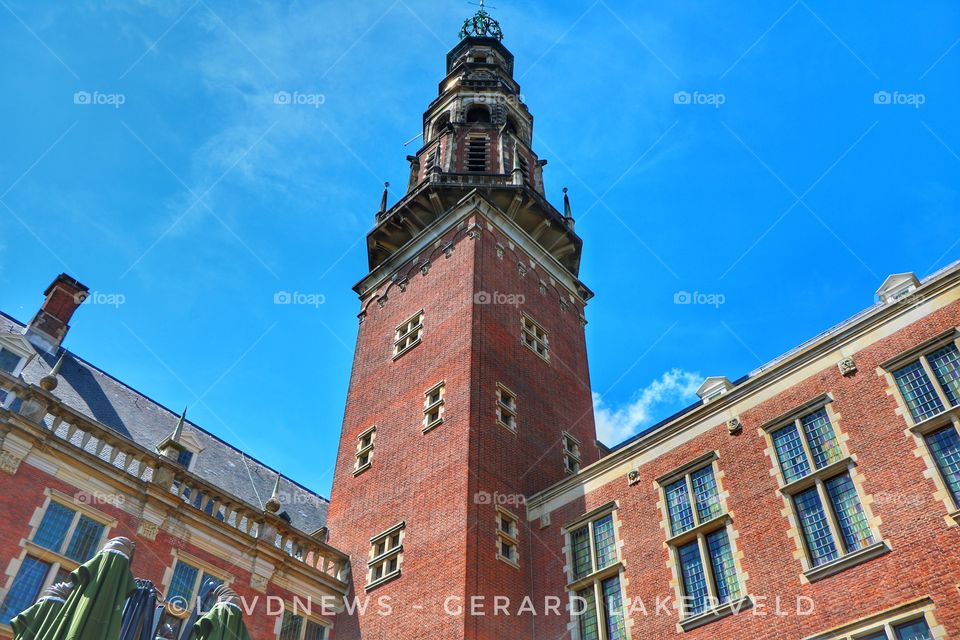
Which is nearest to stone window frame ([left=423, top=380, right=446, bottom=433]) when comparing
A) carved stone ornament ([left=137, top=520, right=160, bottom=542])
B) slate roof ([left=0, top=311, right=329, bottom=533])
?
slate roof ([left=0, top=311, right=329, bottom=533])

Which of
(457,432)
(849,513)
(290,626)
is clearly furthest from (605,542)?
(290,626)

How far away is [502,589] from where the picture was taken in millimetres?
25797

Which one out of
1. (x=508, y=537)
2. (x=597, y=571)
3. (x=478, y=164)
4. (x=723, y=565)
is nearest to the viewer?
(x=723, y=565)

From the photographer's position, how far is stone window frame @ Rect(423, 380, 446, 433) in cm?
3062

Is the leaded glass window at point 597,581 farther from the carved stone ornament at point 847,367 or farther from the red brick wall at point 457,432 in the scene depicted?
the carved stone ornament at point 847,367

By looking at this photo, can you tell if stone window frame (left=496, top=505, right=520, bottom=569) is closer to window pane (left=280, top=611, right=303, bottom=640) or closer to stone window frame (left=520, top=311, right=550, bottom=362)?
window pane (left=280, top=611, right=303, bottom=640)

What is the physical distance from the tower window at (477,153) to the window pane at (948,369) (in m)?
26.7

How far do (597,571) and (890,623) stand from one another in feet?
28.8

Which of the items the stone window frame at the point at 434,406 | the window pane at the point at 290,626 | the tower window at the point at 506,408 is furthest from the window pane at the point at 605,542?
the window pane at the point at 290,626

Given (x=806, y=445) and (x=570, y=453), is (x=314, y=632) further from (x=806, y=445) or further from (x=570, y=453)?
(x=806, y=445)

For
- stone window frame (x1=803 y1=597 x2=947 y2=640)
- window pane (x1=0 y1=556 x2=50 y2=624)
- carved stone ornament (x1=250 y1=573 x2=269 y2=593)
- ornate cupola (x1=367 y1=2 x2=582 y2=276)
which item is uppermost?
ornate cupola (x1=367 y1=2 x2=582 y2=276)

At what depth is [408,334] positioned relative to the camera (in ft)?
118

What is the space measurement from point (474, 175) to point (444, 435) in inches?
630

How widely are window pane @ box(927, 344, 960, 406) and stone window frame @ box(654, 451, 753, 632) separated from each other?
241 inches
